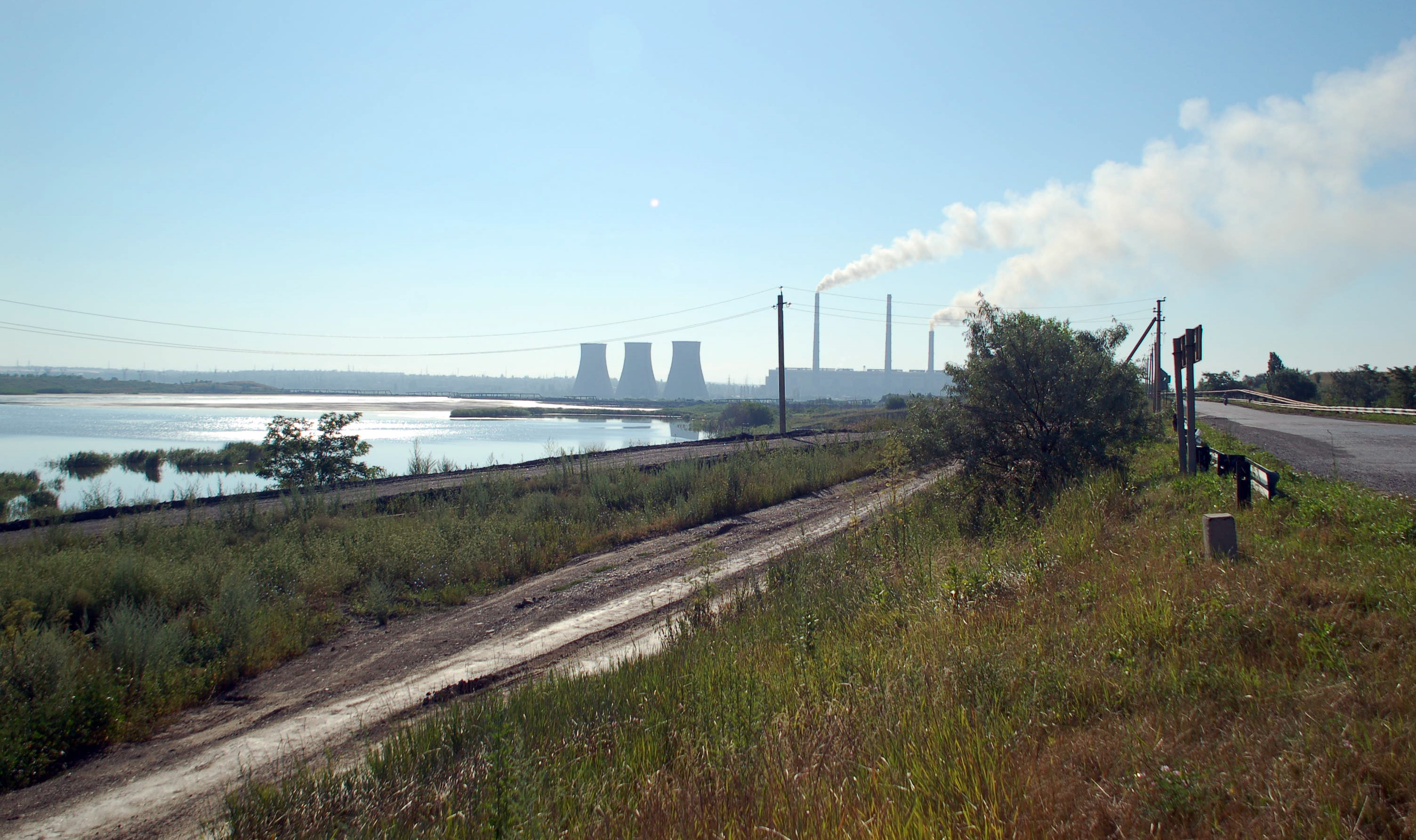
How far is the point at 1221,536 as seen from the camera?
5.46 meters

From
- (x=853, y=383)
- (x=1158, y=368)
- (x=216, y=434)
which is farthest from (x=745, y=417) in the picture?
(x=853, y=383)

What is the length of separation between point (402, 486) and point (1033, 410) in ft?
49.9

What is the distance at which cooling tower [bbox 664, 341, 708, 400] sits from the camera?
12488 centimetres

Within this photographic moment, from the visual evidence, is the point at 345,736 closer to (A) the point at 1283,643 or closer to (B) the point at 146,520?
(A) the point at 1283,643

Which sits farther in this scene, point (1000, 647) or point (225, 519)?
point (225, 519)

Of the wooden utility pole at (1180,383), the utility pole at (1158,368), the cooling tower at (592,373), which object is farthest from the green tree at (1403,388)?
the cooling tower at (592,373)

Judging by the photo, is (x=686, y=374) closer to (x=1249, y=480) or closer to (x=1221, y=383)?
(x=1221, y=383)

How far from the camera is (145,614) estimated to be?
760 cm

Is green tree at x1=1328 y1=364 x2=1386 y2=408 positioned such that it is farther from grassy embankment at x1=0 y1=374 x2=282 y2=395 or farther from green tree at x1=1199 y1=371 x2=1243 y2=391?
grassy embankment at x1=0 y1=374 x2=282 y2=395

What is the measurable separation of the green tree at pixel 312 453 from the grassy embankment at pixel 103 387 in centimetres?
9388

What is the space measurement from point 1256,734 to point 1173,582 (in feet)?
6.67

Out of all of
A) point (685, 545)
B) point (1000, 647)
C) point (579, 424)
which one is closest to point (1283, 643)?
point (1000, 647)

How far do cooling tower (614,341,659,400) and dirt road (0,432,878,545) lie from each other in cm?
9912

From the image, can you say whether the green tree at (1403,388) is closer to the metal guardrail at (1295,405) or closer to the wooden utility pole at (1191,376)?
the metal guardrail at (1295,405)
